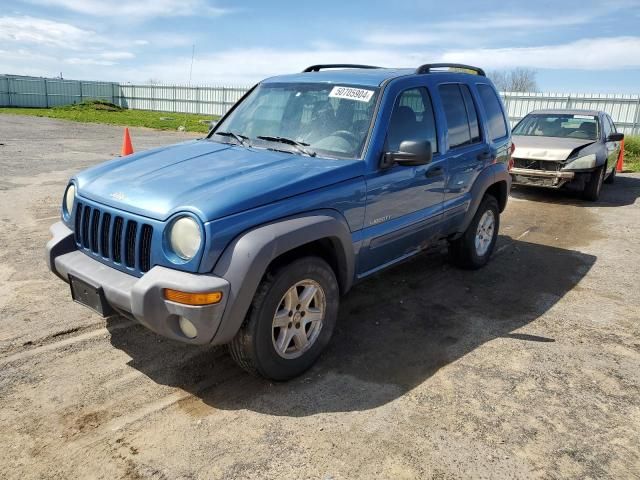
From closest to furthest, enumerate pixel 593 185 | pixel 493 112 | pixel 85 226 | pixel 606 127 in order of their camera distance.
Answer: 1. pixel 85 226
2. pixel 493 112
3. pixel 593 185
4. pixel 606 127

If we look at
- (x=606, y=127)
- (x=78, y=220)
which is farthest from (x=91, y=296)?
(x=606, y=127)

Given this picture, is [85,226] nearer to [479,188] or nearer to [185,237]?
[185,237]

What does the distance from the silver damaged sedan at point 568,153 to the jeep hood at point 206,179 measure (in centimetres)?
726

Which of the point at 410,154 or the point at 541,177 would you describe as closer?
the point at 410,154

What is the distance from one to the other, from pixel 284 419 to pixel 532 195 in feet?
29.4

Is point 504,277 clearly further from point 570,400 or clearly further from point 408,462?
point 408,462

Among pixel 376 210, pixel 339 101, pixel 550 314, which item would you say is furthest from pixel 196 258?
pixel 550 314

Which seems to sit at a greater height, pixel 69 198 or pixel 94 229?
pixel 69 198

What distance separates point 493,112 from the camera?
5512 mm

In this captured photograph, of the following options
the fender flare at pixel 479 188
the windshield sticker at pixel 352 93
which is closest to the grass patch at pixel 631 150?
the fender flare at pixel 479 188

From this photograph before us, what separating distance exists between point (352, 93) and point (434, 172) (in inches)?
38.0

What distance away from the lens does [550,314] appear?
462 cm

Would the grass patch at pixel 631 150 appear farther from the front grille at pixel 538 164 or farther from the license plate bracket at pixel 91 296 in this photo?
the license plate bracket at pixel 91 296

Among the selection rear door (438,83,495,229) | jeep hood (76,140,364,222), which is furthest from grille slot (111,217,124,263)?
rear door (438,83,495,229)
